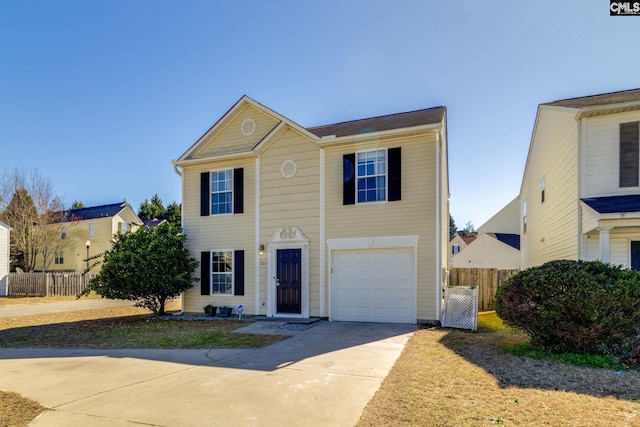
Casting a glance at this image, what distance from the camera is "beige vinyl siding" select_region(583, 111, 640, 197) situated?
9.18 m

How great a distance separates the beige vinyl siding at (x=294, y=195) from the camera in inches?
460

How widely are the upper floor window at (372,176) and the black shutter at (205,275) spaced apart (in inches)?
211

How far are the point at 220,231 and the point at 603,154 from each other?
11.5 m

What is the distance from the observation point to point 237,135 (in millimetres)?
13320

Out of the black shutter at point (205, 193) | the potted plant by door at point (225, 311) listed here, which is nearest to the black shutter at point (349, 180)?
the black shutter at point (205, 193)

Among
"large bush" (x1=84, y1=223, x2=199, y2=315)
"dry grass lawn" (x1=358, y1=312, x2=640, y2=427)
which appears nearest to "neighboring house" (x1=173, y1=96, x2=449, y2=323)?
"large bush" (x1=84, y1=223, x2=199, y2=315)

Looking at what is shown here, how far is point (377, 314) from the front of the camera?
1085 centimetres

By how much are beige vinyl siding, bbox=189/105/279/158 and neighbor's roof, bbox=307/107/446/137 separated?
203 centimetres

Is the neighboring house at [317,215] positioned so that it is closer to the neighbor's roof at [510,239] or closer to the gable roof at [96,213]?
the neighbor's roof at [510,239]

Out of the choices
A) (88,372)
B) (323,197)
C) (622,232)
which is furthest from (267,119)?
(622,232)

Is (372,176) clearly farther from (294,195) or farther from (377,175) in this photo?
(294,195)

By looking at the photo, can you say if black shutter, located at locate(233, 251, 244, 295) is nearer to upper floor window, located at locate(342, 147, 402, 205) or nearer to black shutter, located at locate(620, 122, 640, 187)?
upper floor window, located at locate(342, 147, 402, 205)

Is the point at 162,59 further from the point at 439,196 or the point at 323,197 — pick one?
the point at 439,196

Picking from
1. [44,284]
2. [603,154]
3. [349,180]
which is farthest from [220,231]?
[44,284]
